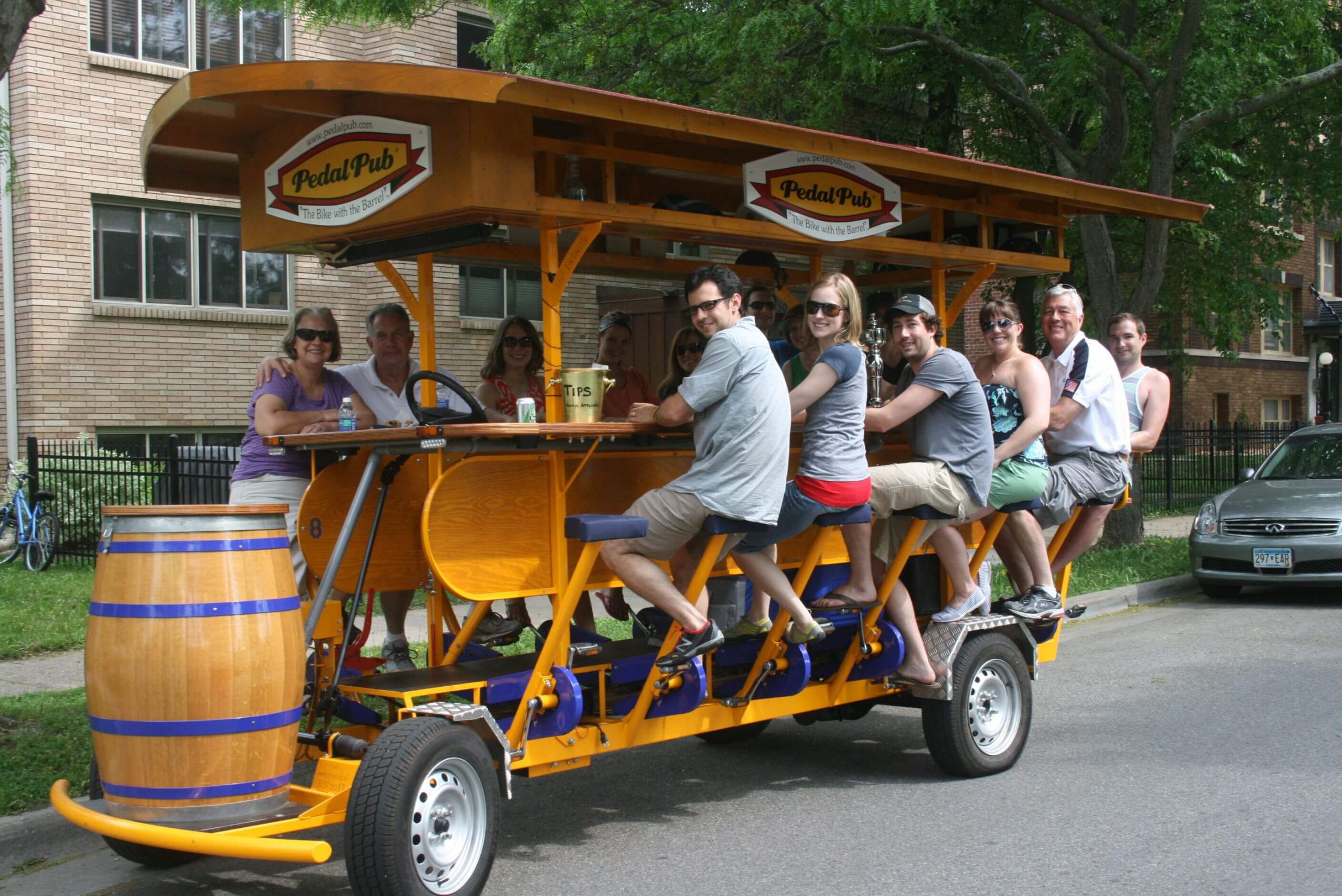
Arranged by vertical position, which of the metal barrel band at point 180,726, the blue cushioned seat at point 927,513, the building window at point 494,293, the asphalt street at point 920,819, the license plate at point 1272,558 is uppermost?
the building window at point 494,293

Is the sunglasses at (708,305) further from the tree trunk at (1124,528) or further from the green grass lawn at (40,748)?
Answer: the tree trunk at (1124,528)

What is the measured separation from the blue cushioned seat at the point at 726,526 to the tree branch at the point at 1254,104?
10105mm

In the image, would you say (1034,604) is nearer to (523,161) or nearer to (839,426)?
(839,426)

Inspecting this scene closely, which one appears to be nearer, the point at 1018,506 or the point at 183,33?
the point at 1018,506

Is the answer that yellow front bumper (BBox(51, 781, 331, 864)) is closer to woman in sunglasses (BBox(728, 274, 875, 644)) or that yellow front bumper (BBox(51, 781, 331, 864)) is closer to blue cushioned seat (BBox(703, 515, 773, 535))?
blue cushioned seat (BBox(703, 515, 773, 535))

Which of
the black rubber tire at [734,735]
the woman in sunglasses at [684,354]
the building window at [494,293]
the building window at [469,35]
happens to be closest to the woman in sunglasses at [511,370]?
the woman in sunglasses at [684,354]

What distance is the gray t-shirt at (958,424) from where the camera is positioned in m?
6.03

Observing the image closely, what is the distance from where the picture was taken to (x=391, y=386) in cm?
659

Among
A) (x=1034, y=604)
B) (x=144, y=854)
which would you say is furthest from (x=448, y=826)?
(x=1034, y=604)

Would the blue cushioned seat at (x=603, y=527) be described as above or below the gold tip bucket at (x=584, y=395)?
below

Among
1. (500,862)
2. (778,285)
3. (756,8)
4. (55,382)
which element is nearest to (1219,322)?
(756,8)

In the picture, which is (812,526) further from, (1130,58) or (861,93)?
(861,93)

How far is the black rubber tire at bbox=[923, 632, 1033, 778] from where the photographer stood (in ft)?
20.4

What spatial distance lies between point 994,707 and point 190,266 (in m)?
12.8
